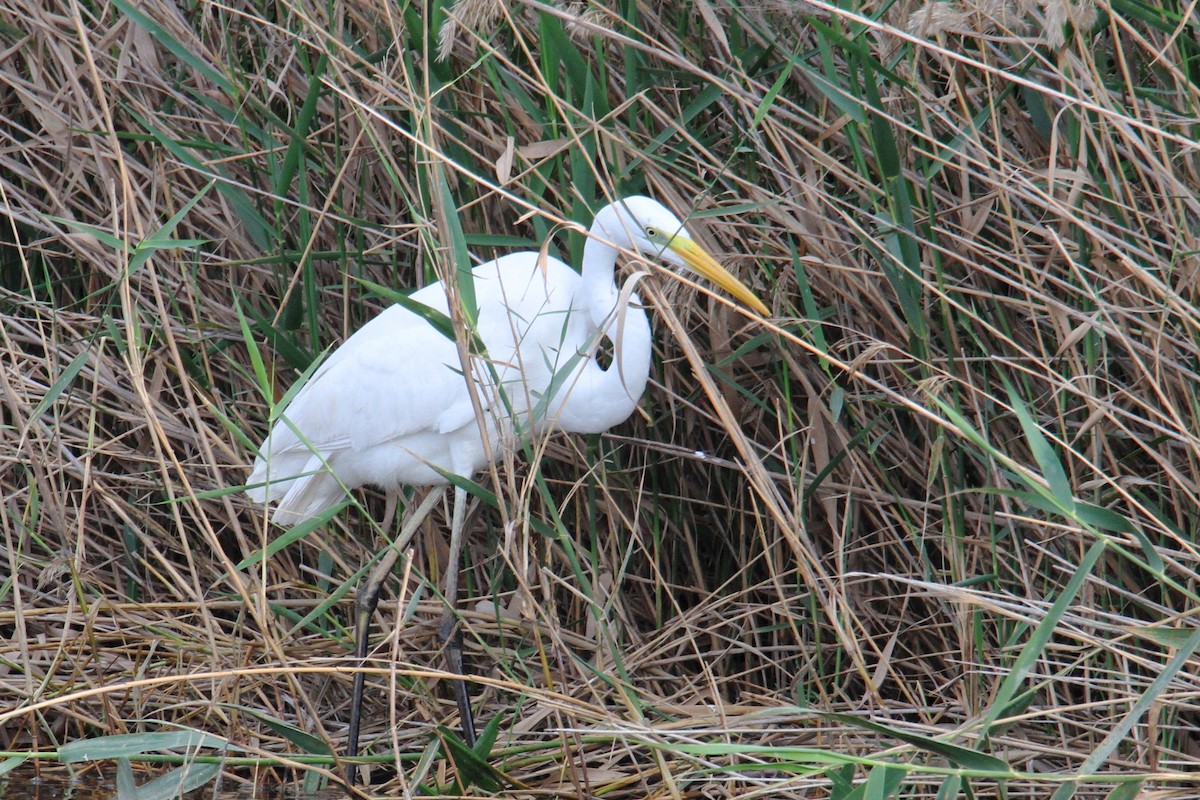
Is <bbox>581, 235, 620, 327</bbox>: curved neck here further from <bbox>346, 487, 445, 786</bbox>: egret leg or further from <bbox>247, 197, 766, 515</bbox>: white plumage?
<bbox>346, 487, 445, 786</bbox>: egret leg

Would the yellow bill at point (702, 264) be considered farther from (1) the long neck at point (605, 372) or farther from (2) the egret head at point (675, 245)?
(1) the long neck at point (605, 372)

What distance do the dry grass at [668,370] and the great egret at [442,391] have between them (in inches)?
3.2

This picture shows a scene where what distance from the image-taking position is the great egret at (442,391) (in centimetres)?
217

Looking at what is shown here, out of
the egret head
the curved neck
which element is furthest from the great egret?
the egret head

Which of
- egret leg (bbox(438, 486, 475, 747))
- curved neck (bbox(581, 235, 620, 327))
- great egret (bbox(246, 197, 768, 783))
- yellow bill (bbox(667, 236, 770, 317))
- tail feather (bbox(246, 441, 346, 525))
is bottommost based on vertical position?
egret leg (bbox(438, 486, 475, 747))

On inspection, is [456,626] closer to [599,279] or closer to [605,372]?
[605,372]

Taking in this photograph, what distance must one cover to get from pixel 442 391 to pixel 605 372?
31cm

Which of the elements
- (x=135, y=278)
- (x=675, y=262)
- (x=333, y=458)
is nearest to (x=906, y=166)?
(x=675, y=262)

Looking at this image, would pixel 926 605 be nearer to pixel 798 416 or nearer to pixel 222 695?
pixel 798 416

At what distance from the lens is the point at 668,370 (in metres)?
2.37

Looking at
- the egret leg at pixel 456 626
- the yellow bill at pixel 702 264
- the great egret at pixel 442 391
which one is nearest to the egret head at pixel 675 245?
the yellow bill at pixel 702 264

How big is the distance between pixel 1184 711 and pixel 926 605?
0.42 metres

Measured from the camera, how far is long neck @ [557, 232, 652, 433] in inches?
83.7

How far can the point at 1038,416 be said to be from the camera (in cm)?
207
